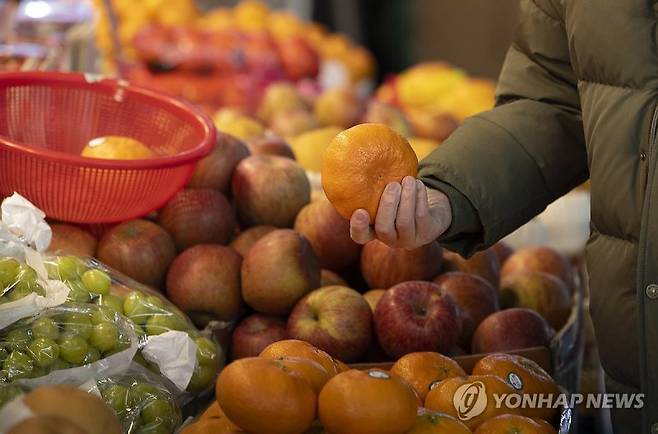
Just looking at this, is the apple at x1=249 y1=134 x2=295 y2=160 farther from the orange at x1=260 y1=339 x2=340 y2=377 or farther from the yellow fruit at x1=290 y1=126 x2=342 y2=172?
the orange at x1=260 y1=339 x2=340 y2=377

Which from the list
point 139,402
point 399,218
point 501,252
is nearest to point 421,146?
point 501,252

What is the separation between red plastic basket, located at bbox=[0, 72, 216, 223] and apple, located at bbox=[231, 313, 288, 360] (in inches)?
13.5

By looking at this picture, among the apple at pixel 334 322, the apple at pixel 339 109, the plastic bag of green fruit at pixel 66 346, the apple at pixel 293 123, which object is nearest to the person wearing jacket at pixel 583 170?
the apple at pixel 334 322

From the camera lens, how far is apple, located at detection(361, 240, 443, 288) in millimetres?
2215

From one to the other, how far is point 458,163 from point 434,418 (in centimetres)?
51

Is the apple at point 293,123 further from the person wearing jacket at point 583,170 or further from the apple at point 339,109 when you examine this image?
the person wearing jacket at point 583,170

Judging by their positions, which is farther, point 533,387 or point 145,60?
point 145,60

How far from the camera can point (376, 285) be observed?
225 centimetres

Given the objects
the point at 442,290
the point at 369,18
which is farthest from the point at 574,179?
the point at 369,18

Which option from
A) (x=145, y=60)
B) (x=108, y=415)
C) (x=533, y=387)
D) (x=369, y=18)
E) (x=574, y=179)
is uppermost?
(x=574, y=179)

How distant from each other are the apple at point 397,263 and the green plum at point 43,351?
2.93 ft

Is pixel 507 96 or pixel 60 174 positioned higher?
pixel 507 96

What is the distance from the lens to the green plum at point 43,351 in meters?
1.51

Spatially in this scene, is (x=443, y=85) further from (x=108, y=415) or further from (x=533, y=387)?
(x=108, y=415)
